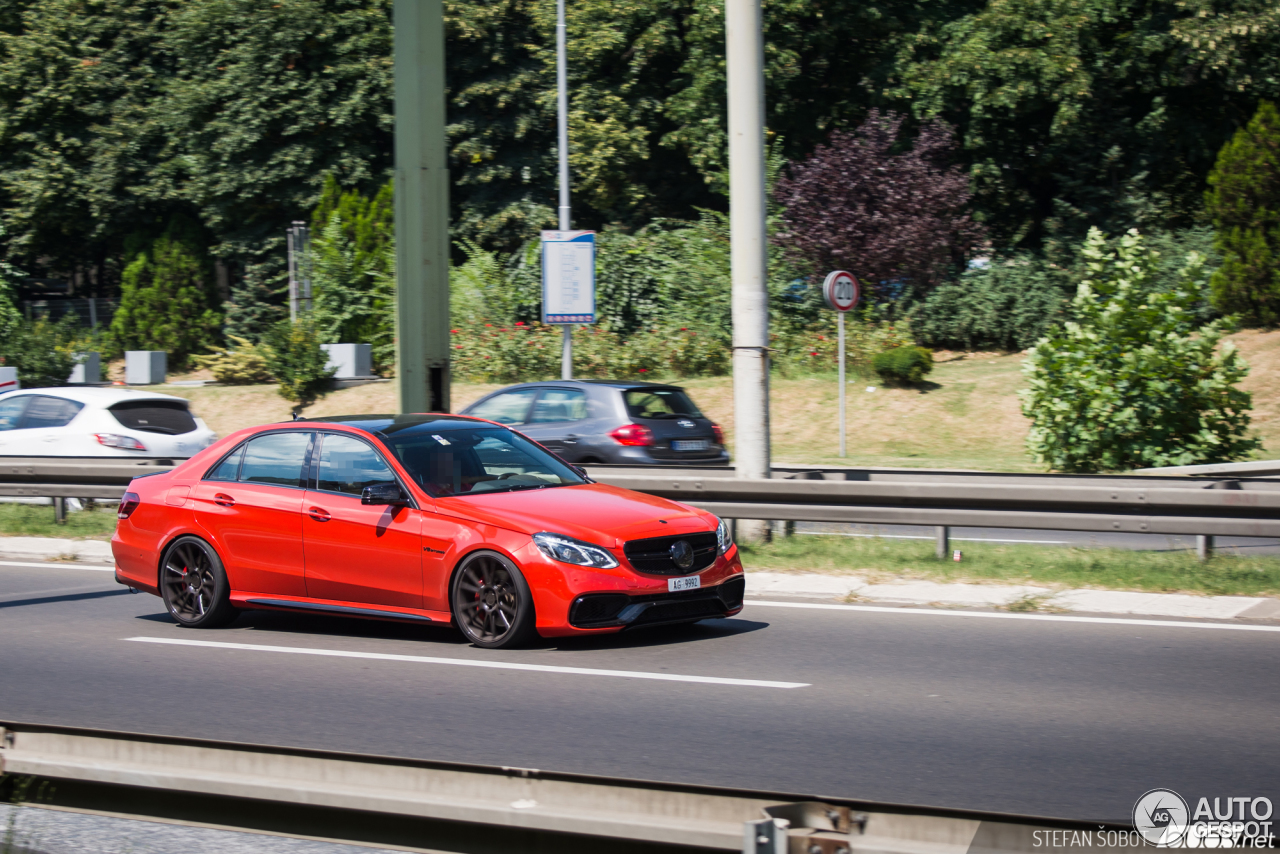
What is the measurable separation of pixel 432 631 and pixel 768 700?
3.13 meters

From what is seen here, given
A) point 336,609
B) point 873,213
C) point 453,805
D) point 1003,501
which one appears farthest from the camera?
point 873,213

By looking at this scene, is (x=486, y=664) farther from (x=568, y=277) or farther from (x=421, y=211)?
(x=568, y=277)

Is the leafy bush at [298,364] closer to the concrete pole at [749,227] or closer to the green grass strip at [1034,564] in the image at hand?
the concrete pole at [749,227]

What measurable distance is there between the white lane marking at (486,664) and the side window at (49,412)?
9167mm

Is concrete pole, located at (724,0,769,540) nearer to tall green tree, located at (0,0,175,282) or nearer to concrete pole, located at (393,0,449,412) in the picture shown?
concrete pole, located at (393,0,449,412)

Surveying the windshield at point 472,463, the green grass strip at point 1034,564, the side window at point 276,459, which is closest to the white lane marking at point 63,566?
the side window at point 276,459

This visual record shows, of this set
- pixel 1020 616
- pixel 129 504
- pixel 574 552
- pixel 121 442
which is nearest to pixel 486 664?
pixel 574 552

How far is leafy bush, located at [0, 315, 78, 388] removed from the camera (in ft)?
102

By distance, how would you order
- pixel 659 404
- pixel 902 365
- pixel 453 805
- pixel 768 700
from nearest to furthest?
pixel 453 805 < pixel 768 700 < pixel 659 404 < pixel 902 365

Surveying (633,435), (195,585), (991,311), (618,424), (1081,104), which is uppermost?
(1081,104)

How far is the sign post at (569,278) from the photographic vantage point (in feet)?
75.7

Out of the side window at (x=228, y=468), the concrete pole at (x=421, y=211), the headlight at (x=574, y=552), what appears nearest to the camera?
the headlight at (x=574, y=552)

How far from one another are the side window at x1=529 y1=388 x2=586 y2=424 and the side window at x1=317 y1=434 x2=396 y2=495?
6.79m

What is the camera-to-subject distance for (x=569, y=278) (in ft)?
76.3
